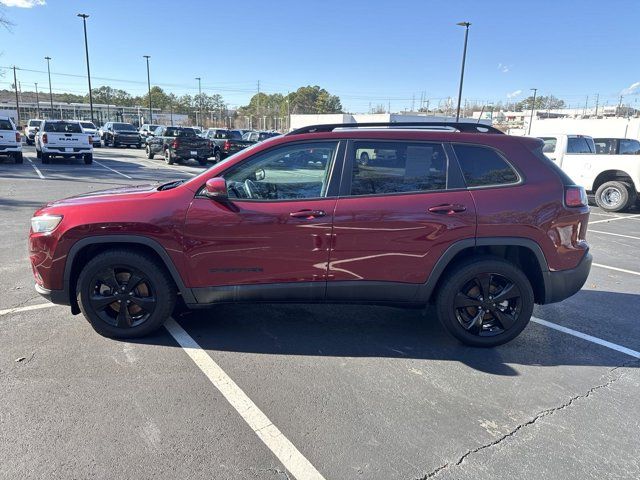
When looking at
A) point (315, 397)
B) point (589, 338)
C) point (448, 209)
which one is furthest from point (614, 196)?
point (315, 397)

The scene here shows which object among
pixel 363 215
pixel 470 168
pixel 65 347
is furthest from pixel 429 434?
pixel 65 347

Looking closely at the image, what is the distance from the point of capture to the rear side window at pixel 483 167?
3.67m

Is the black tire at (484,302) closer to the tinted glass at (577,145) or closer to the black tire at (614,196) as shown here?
the black tire at (614,196)

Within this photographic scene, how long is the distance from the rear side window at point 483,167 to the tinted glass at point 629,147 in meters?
11.1

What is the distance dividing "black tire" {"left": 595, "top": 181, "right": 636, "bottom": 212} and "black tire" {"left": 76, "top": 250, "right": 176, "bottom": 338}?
12483 millimetres

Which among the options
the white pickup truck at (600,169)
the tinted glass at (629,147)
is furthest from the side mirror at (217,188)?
the tinted glass at (629,147)

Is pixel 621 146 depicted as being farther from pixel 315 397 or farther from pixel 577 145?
pixel 315 397

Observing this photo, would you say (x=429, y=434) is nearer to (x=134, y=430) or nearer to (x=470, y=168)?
(x=134, y=430)

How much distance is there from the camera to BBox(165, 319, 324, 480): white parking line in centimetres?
241

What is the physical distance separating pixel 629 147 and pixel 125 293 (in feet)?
45.2

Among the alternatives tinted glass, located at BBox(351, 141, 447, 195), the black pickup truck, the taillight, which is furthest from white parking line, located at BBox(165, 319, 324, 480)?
the black pickup truck

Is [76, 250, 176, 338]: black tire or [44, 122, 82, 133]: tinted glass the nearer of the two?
[76, 250, 176, 338]: black tire

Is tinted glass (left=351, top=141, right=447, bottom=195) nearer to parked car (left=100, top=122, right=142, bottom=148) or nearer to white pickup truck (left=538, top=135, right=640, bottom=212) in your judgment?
white pickup truck (left=538, top=135, right=640, bottom=212)

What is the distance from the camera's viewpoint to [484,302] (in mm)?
3771
